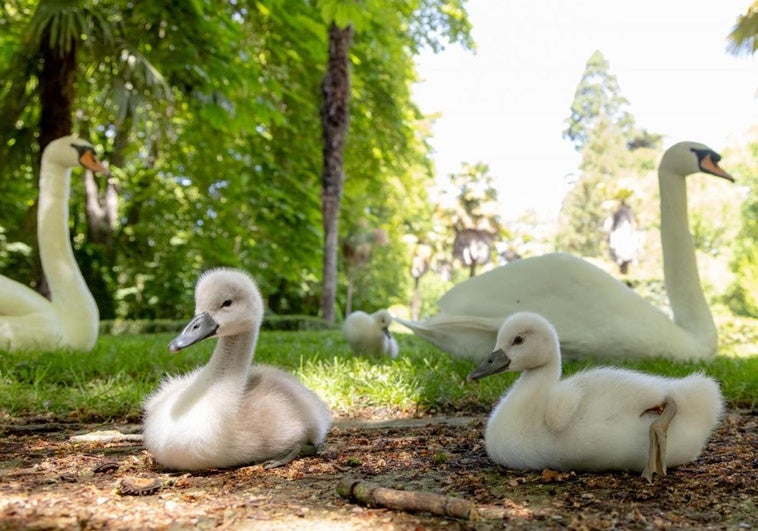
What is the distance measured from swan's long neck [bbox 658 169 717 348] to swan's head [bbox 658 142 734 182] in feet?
0.23

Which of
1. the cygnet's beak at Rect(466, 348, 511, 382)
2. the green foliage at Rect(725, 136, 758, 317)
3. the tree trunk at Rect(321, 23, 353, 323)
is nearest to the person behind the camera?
the cygnet's beak at Rect(466, 348, 511, 382)

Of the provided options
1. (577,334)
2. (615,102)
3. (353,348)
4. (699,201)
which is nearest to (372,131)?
(353,348)

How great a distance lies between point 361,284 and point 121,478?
126 ft

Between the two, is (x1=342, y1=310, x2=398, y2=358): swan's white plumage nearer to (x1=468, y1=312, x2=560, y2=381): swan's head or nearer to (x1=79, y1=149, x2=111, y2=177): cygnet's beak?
(x1=79, y1=149, x2=111, y2=177): cygnet's beak

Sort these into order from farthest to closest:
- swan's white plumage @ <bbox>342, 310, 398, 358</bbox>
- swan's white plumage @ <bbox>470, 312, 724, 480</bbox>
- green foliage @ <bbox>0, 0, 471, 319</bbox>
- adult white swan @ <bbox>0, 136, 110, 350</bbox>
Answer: green foliage @ <bbox>0, 0, 471, 319</bbox> → swan's white plumage @ <bbox>342, 310, 398, 358</bbox> → adult white swan @ <bbox>0, 136, 110, 350</bbox> → swan's white plumage @ <bbox>470, 312, 724, 480</bbox>

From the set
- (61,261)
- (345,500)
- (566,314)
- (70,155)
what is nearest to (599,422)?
(345,500)

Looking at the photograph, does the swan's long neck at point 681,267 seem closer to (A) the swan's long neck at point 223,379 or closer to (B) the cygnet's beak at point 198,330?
(A) the swan's long neck at point 223,379

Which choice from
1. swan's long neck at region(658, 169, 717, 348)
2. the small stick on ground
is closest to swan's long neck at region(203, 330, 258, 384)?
the small stick on ground

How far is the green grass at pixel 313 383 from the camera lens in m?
4.18

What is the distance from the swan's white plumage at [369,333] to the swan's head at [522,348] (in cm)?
374

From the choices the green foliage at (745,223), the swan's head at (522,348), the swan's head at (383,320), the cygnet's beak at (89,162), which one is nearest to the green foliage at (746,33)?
the swan's head at (383,320)

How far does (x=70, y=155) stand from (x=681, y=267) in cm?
605

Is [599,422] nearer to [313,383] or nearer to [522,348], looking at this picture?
[522,348]

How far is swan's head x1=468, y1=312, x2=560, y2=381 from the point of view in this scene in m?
3.08
